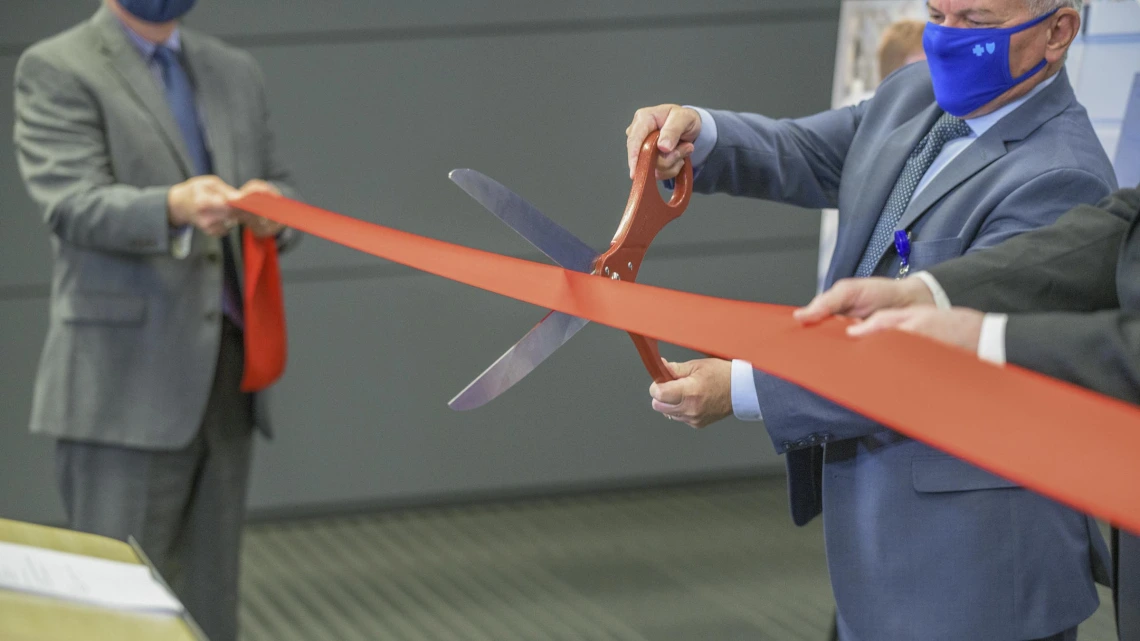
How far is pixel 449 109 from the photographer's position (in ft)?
11.6

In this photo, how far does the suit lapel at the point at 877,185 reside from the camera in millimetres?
1512

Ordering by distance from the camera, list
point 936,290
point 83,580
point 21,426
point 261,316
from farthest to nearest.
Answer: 1. point 21,426
2. point 261,316
3. point 936,290
4. point 83,580

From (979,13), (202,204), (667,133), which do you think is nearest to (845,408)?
(667,133)

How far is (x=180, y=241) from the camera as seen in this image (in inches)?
→ 87.7

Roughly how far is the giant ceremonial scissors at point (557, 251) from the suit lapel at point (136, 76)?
3.69 ft

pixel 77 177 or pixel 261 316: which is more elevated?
pixel 77 177

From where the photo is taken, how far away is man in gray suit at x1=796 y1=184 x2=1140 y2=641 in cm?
103

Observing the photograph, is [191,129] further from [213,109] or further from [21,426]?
[21,426]

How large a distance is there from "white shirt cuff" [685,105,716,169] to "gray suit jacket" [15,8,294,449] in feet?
3.70

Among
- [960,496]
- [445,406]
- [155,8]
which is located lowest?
[445,406]

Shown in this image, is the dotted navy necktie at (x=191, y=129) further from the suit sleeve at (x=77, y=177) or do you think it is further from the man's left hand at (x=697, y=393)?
the man's left hand at (x=697, y=393)

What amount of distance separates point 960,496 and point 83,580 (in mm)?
1035

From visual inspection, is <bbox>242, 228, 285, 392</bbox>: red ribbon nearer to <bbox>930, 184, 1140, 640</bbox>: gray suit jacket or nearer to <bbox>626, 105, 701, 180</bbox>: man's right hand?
<bbox>626, 105, 701, 180</bbox>: man's right hand

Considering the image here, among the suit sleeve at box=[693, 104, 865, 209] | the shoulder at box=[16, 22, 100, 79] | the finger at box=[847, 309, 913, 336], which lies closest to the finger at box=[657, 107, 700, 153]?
the suit sleeve at box=[693, 104, 865, 209]
